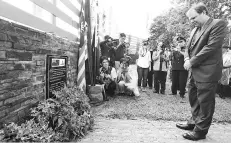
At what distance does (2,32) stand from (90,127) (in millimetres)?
1949

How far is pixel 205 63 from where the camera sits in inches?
112

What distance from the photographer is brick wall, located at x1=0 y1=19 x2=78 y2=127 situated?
7.74ft

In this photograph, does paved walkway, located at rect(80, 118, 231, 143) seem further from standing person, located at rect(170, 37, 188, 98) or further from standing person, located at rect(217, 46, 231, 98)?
standing person, located at rect(217, 46, 231, 98)

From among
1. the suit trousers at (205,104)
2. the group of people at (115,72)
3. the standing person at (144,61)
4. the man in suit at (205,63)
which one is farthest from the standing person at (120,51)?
the suit trousers at (205,104)

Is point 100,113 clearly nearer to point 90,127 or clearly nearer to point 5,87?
point 90,127

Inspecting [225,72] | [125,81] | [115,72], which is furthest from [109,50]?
[225,72]

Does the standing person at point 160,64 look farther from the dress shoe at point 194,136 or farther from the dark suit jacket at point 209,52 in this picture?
the dress shoe at point 194,136

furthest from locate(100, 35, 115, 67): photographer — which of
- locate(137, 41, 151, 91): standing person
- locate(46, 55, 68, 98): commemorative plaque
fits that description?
locate(46, 55, 68, 98): commemorative plaque

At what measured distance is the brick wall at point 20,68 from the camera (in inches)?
92.9

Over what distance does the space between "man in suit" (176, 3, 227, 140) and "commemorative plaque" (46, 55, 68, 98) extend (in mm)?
2441

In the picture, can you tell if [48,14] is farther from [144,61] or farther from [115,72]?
[144,61]

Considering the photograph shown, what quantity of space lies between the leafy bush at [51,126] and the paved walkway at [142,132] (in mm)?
202

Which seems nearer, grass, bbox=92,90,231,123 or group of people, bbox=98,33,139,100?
grass, bbox=92,90,231,123

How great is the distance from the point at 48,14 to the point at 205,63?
2900 mm
